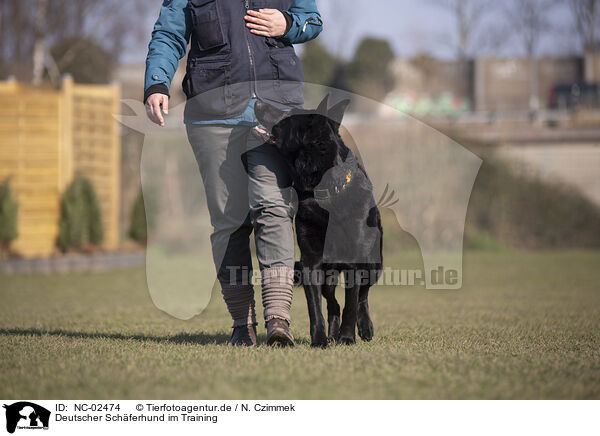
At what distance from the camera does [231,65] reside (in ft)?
11.8

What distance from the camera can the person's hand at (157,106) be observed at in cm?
358

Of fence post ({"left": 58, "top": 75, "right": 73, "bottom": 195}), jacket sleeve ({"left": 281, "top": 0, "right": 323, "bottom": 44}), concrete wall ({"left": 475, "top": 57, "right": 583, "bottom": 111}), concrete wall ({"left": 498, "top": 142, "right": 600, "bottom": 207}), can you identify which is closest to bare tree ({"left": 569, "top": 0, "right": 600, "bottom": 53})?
concrete wall ({"left": 475, "top": 57, "right": 583, "bottom": 111})

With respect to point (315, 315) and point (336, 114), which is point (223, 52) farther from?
Result: point (315, 315)

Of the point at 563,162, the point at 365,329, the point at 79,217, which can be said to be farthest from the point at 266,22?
the point at 563,162

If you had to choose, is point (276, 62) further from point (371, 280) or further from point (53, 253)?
point (53, 253)

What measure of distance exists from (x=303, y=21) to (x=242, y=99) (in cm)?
54

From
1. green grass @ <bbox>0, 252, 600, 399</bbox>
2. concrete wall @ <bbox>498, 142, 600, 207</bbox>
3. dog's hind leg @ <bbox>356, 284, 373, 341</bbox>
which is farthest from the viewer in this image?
concrete wall @ <bbox>498, 142, 600, 207</bbox>

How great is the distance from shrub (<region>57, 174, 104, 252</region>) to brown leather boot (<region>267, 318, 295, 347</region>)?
30.4 ft

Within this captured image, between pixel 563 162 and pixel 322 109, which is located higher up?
pixel 563 162

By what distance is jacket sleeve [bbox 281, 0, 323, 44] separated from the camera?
3.69m

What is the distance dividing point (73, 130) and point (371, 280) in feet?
32.6
